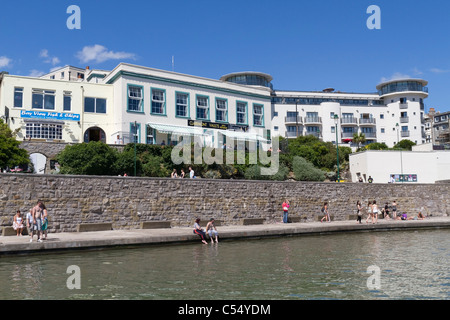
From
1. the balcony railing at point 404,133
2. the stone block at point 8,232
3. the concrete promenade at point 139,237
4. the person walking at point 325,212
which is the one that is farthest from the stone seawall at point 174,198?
the balcony railing at point 404,133

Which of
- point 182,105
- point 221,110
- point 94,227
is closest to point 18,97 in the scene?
point 182,105

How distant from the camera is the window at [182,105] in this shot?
34.4 m

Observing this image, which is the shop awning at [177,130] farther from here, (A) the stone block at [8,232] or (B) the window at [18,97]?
(A) the stone block at [8,232]

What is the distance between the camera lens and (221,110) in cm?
3691

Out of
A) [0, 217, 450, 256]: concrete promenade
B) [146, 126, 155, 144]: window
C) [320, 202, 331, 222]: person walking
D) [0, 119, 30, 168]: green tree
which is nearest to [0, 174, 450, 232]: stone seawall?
[320, 202, 331, 222]: person walking

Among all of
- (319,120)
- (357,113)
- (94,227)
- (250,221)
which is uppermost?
(357,113)

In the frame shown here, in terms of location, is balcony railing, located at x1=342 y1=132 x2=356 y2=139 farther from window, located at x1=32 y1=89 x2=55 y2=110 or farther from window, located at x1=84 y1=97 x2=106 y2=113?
window, located at x1=32 y1=89 x2=55 y2=110

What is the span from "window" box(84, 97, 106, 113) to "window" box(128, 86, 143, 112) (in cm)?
231

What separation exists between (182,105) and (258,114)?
28.0ft

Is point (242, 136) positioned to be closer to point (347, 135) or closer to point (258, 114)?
point (258, 114)

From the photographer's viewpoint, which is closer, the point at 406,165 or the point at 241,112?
the point at 406,165

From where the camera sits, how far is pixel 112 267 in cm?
1130
